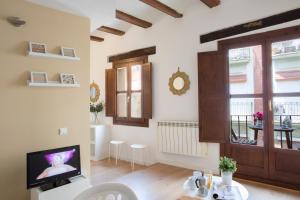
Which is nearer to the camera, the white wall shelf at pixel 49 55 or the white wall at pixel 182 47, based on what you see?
the white wall shelf at pixel 49 55

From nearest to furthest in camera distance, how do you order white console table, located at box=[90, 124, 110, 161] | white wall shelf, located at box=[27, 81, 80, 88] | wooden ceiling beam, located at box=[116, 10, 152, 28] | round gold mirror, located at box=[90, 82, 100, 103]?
white wall shelf, located at box=[27, 81, 80, 88]
wooden ceiling beam, located at box=[116, 10, 152, 28]
white console table, located at box=[90, 124, 110, 161]
round gold mirror, located at box=[90, 82, 100, 103]

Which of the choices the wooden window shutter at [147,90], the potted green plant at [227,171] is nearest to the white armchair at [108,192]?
the potted green plant at [227,171]

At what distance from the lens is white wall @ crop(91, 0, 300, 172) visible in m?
3.68

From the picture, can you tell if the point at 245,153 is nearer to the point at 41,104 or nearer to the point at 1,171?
the point at 41,104

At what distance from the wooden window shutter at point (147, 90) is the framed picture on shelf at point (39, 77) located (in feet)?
7.97

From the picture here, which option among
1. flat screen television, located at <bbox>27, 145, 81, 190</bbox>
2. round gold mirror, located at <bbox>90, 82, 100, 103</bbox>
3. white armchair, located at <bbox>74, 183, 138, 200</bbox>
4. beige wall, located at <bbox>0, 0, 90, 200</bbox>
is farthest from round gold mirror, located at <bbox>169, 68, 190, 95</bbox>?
white armchair, located at <bbox>74, 183, 138, 200</bbox>

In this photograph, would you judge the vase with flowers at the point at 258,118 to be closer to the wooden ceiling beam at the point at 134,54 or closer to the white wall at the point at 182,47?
the white wall at the point at 182,47

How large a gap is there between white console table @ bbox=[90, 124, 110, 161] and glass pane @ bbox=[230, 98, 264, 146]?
3.17 m

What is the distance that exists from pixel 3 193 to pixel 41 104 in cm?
111

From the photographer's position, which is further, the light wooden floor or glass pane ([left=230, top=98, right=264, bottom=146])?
glass pane ([left=230, top=98, right=264, bottom=146])

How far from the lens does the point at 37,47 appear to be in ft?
9.03

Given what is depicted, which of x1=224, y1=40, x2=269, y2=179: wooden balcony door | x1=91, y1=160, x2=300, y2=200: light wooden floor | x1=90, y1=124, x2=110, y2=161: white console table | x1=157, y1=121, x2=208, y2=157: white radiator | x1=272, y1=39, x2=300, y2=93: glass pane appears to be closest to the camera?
x1=91, y1=160, x2=300, y2=200: light wooden floor

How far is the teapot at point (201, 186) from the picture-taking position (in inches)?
92.3

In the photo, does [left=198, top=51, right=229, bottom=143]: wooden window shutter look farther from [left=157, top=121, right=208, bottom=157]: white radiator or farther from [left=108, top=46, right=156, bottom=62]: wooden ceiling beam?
[left=108, top=46, right=156, bottom=62]: wooden ceiling beam
